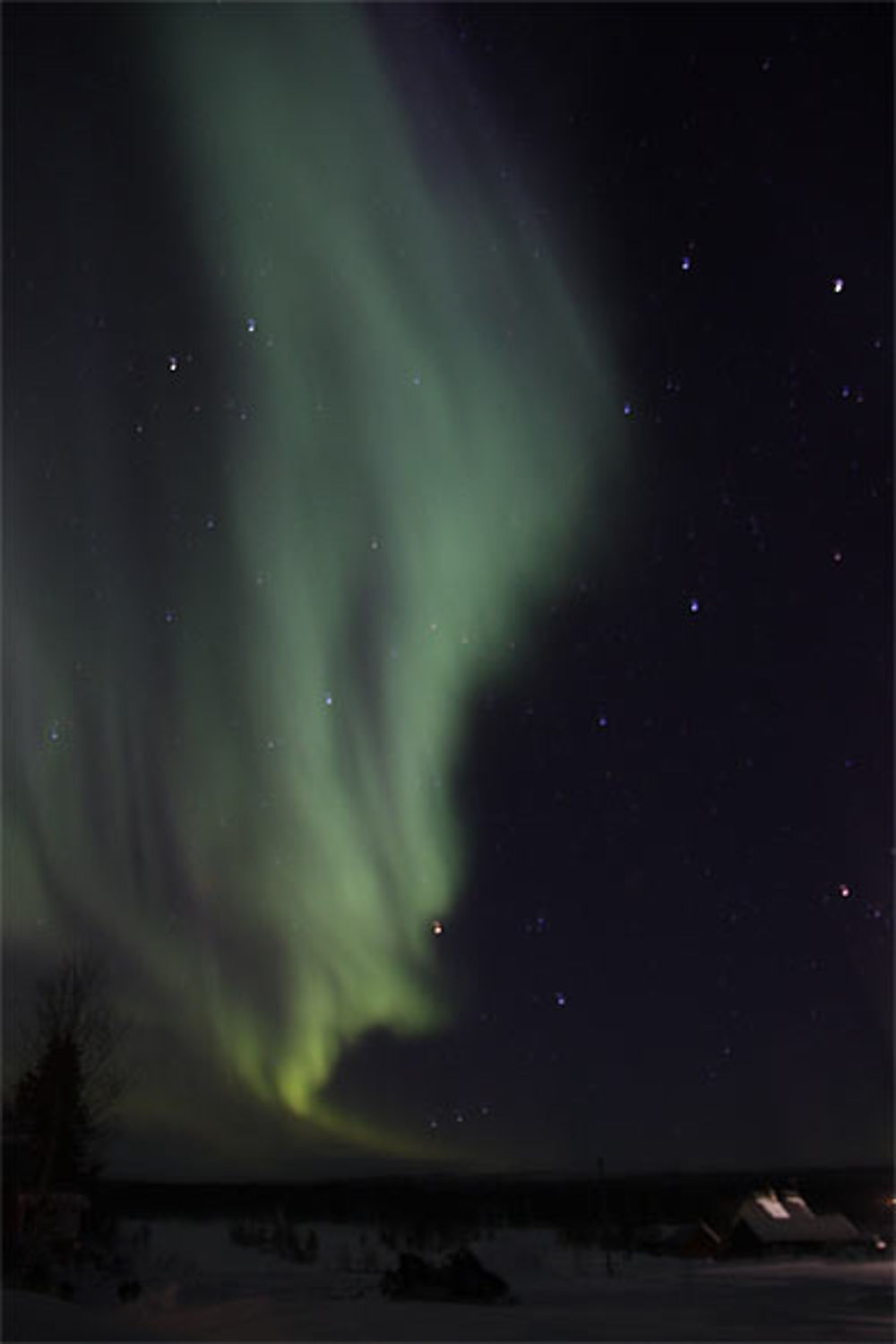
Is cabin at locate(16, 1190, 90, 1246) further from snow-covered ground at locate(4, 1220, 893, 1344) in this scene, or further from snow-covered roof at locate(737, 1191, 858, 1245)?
snow-covered roof at locate(737, 1191, 858, 1245)

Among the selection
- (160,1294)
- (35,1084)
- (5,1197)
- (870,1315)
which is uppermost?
(35,1084)

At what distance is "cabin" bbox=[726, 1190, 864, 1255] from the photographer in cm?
2600

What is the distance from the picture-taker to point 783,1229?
2616 cm

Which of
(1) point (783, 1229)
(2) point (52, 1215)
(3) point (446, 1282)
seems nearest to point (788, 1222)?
(1) point (783, 1229)

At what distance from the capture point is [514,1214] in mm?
44656

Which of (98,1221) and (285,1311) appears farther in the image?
(98,1221)

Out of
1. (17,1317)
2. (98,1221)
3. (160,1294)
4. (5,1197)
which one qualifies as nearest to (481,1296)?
(160,1294)

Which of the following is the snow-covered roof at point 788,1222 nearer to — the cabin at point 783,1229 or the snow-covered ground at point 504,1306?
the cabin at point 783,1229

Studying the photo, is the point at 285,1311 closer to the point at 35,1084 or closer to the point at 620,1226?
the point at 35,1084

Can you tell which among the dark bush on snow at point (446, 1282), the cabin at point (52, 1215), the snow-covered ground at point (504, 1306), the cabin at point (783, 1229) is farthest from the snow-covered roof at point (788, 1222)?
the cabin at point (52, 1215)

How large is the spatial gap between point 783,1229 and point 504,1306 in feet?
33.0

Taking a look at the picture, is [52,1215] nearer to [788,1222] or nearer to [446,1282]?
[446,1282]

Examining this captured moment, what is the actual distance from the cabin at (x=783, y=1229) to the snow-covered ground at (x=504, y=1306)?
4.52ft

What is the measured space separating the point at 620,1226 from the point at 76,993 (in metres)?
21.2
